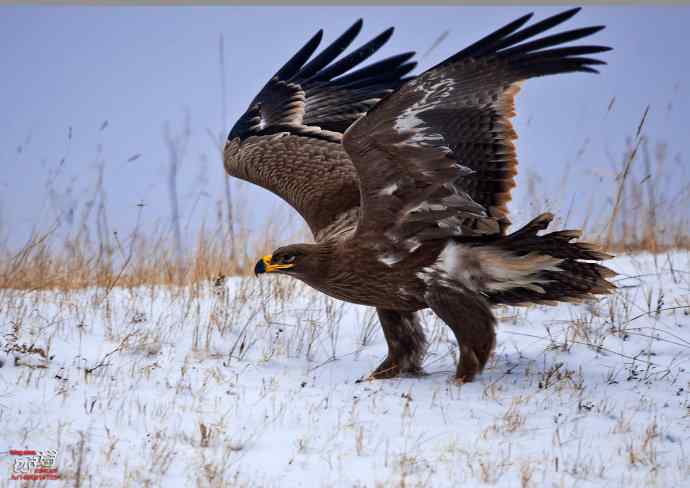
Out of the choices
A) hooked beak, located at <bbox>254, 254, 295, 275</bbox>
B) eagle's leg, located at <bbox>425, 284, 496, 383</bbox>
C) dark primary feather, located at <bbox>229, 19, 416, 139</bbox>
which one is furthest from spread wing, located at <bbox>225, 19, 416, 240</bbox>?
eagle's leg, located at <bbox>425, 284, 496, 383</bbox>

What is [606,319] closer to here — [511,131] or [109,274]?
[511,131]

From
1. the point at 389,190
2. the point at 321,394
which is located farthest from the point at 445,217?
the point at 321,394

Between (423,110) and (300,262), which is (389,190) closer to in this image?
(423,110)

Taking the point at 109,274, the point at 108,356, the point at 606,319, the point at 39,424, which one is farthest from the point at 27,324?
the point at 606,319

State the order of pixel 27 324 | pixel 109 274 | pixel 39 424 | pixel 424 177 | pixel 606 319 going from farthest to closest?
1. pixel 109 274
2. pixel 606 319
3. pixel 27 324
4. pixel 424 177
5. pixel 39 424

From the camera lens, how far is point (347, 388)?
4.31 metres

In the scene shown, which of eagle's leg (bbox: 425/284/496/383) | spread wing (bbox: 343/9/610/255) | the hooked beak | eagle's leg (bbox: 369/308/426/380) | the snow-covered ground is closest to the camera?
the snow-covered ground

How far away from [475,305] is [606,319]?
1.54m

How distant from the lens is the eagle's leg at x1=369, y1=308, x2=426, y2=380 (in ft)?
15.3

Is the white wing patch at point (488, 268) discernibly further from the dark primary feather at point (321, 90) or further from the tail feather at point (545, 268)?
the dark primary feather at point (321, 90)

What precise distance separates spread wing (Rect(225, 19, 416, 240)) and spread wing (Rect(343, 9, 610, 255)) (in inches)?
25.2

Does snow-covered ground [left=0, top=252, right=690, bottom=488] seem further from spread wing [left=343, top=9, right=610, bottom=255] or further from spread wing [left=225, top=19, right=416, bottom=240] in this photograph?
spread wing [left=343, top=9, right=610, bottom=255]

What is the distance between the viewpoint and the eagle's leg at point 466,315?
432 centimetres

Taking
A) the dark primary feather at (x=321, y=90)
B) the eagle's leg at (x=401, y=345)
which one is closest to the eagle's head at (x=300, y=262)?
the eagle's leg at (x=401, y=345)
